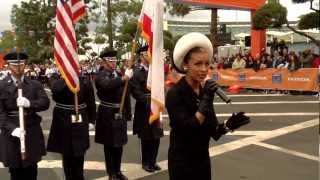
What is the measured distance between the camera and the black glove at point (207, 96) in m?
3.71

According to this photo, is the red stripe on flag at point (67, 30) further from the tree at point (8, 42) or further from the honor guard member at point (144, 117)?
the tree at point (8, 42)

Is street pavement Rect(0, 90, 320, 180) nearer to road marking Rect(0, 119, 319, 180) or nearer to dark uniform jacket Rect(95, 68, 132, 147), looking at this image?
road marking Rect(0, 119, 319, 180)

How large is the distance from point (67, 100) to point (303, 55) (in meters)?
15.2

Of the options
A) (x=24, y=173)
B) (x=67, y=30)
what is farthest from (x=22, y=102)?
(x=67, y=30)

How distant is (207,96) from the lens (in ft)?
12.2

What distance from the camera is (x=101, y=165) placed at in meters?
8.77

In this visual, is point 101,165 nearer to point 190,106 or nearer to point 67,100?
point 67,100

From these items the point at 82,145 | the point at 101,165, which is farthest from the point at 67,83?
the point at 101,165

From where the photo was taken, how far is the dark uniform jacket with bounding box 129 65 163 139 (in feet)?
26.7

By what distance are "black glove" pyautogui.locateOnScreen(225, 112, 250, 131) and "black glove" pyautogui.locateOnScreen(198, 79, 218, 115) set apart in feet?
0.90

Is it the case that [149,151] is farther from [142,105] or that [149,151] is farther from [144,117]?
[142,105]

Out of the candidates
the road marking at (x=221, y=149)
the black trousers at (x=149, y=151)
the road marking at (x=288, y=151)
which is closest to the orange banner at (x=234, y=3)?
the road marking at (x=221, y=149)

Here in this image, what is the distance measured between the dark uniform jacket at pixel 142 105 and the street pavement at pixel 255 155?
1.77 feet

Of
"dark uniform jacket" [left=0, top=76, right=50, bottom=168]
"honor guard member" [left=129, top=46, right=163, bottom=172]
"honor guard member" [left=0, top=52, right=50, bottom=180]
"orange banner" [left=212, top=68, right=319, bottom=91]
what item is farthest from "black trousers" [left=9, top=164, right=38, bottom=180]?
"orange banner" [left=212, top=68, right=319, bottom=91]
